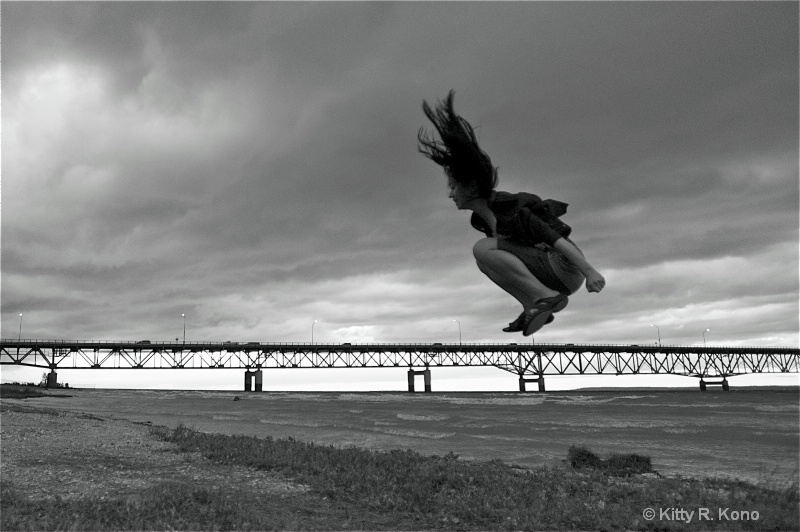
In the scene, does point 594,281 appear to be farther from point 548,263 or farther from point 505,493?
point 505,493

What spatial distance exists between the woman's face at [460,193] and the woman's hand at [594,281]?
0.46 metres

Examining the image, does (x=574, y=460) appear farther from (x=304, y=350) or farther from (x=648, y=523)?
(x=304, y=350)

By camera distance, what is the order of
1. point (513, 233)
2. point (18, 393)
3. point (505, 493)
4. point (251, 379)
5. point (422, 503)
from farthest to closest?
1. point (251, 379)
2. point (18, 393)
3. point (505, 493)
4. point (422, 503)
5. point (513, 233)

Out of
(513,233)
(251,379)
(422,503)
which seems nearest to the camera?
(513,233)

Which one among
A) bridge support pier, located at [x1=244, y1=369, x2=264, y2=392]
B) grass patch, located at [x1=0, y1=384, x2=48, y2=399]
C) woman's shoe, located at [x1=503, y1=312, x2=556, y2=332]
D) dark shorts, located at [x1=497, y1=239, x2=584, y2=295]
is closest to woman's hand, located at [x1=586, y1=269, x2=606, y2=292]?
dark shorts, located at [x1=497, y1=239, x2=584, y2=295]

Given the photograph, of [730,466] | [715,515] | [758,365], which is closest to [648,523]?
[715,515]

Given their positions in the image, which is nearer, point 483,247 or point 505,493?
point 483,247

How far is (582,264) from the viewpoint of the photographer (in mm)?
1971

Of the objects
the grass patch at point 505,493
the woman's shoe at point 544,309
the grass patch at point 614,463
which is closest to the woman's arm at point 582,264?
the woman's shoe at point 544,309

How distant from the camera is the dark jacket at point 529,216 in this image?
2.00 metres

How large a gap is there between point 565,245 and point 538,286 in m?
0.21

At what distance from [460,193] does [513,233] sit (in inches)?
9.7

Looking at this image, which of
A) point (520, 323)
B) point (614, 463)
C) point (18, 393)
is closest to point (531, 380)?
point (18, 393)

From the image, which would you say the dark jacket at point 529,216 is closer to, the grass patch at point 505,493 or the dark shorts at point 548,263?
the dark shorts at point 548,263
